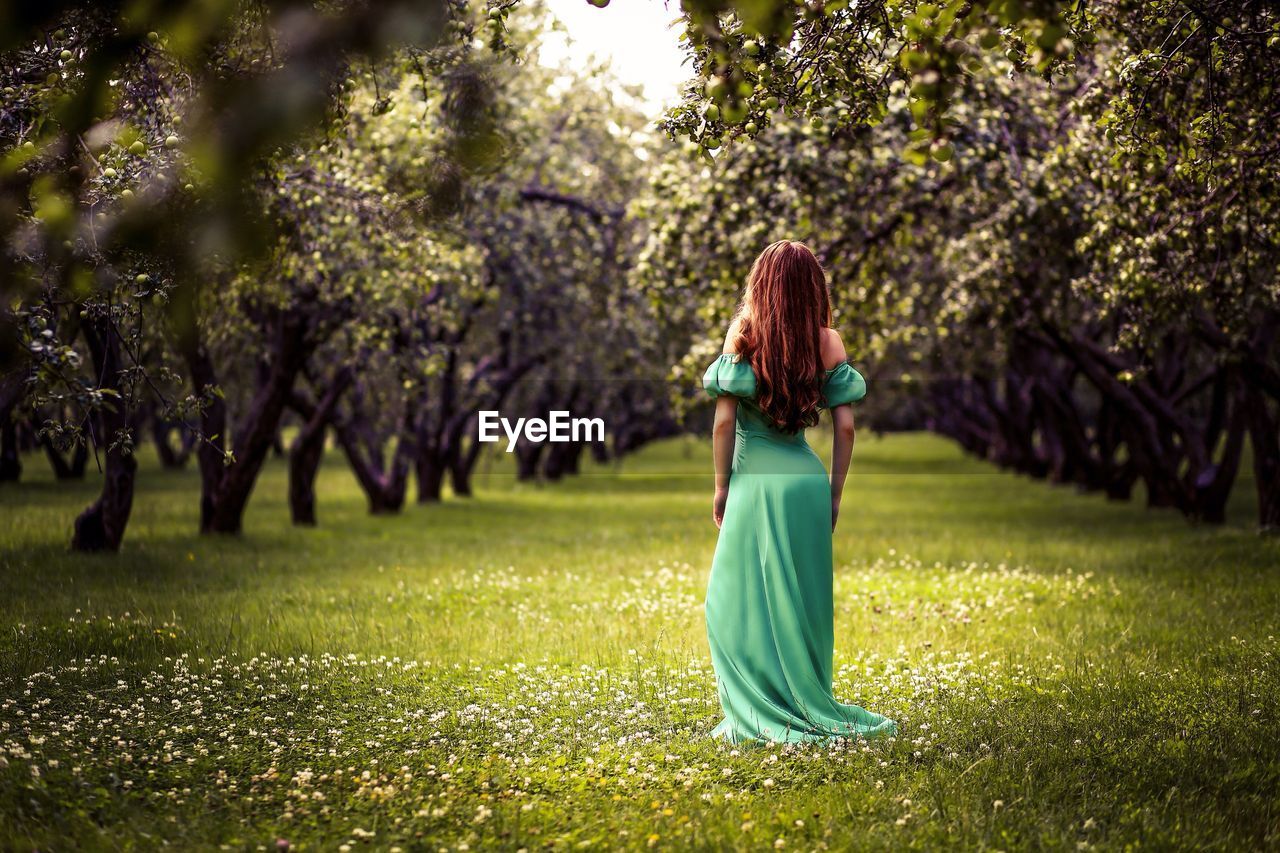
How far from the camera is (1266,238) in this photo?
32.7ft

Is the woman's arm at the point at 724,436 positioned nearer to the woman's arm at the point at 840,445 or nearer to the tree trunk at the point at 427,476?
the woman's arm at the point at 840,445

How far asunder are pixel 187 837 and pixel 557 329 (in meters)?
22.8

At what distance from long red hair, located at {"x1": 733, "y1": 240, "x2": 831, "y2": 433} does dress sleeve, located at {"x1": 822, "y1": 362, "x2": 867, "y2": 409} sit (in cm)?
11

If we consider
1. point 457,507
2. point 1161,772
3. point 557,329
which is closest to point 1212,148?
point 1161,772

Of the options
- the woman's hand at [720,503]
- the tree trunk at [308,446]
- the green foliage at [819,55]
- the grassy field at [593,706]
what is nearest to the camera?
the green foliage at [819,55]

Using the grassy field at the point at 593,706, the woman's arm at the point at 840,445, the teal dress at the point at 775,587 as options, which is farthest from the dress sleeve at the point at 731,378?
the grassy field at the point at 593,706

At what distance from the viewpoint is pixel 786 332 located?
21.1ft

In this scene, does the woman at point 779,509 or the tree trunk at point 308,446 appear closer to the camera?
the woman at point 779,509

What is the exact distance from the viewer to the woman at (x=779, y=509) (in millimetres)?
6461

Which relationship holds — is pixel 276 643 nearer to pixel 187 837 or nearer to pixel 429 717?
pixel 429 717

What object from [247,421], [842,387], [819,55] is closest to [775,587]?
[842,387]

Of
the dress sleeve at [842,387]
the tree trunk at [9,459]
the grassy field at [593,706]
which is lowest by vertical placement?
the grassy field at [593,706]

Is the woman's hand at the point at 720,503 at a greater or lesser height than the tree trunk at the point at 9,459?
greater

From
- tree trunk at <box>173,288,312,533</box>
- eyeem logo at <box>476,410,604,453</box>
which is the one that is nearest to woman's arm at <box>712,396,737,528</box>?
tree trunk at <box>173,288,312,533</box>
